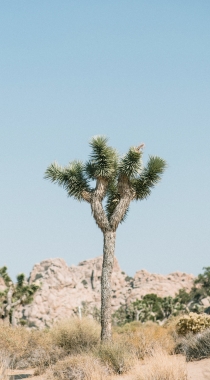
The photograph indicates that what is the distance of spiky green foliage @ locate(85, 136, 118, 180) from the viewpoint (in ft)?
48.3

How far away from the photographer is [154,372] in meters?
7.60

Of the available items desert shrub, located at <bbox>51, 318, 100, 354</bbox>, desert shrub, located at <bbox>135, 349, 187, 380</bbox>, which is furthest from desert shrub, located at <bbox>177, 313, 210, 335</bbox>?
desert shrub, located at <bbox>135, 349, 187, 380</bbox>

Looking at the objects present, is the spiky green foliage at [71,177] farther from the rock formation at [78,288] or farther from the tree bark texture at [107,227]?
the rock formation at [78,288]

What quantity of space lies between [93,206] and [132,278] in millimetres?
79902

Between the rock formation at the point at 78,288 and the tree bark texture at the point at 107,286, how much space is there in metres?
38.7

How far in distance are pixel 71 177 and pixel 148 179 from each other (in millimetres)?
2690

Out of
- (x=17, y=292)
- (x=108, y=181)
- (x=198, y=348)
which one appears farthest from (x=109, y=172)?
(x=17, y=292)

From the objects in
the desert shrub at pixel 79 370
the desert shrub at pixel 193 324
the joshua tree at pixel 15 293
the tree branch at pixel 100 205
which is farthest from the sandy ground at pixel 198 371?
the joshua tree at pixel 15 293

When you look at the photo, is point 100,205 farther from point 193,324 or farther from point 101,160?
point 193,324

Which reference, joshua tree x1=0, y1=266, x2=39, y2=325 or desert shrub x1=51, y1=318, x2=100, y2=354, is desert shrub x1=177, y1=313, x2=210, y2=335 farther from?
joshua tree x1=0, y1=266, x2=39, y2=325

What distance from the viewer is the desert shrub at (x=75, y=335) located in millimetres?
14438

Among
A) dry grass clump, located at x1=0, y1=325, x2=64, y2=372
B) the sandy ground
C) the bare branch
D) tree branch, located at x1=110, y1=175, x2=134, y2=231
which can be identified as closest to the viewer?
the sandy ground

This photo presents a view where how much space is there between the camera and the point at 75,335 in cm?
1483

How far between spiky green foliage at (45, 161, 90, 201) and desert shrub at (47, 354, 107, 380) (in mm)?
6149
